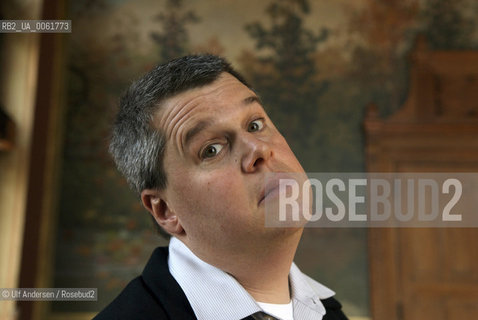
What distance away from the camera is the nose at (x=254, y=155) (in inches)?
20.1

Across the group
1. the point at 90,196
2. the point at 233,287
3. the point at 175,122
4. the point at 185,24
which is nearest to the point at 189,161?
the point at 175,122

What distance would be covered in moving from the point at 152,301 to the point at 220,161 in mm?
231

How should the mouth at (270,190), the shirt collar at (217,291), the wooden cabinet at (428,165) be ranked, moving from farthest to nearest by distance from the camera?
the wooden cabinet at (428,165) → the shirt collar at (217,291) → the mouth at (270,190)

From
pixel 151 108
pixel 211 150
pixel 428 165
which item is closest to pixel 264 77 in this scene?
pixel 428 165

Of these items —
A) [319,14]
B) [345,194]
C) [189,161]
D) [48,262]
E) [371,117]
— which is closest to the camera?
[345,194]

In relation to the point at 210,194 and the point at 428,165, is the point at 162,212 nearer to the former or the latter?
the point at 210,194

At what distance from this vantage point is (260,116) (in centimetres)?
59

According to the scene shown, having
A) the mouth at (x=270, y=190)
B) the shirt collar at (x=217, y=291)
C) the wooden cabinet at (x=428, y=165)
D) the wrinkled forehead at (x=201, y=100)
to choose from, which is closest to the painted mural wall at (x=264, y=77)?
the wooden cabinet at (x=428, y=165)

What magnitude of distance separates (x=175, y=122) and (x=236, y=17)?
10.5 ft

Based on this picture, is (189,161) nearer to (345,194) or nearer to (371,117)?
(345,194)

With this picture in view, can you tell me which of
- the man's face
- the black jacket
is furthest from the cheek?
the black jacket

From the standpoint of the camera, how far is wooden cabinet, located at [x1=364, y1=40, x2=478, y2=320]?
319 centimetres

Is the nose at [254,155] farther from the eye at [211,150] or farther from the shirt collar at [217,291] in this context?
the shirt collar at [217,291]

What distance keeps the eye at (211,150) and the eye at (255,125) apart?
0.16ft
